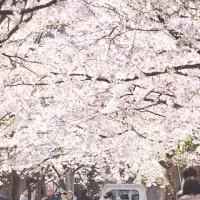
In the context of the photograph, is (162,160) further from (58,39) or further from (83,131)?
(58,39)

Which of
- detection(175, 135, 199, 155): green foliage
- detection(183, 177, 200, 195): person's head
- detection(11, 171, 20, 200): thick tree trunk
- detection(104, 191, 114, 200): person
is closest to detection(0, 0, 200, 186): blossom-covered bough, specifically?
detection(175, 135, 199, 155): green foliage

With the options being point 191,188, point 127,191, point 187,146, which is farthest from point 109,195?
point 191,188

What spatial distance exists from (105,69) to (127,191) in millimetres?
4916

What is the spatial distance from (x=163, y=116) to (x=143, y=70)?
437 cm

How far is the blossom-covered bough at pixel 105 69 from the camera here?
9734 mm

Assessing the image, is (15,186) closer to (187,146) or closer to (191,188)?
(187,146)

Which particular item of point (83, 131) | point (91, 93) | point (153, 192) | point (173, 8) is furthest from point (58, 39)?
point (153, 192)

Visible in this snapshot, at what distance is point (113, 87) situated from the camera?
13.5 m

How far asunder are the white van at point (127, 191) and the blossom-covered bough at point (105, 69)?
5.67ft

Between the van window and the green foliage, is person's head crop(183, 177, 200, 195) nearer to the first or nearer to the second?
the van window

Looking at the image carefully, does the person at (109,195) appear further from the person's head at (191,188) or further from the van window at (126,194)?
the person's head at (191,188)

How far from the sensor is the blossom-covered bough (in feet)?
31.9

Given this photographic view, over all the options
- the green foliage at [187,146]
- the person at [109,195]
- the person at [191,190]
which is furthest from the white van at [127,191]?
the person at [191,190]

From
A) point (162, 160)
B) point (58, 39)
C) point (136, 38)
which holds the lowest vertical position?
point (162, 160)
